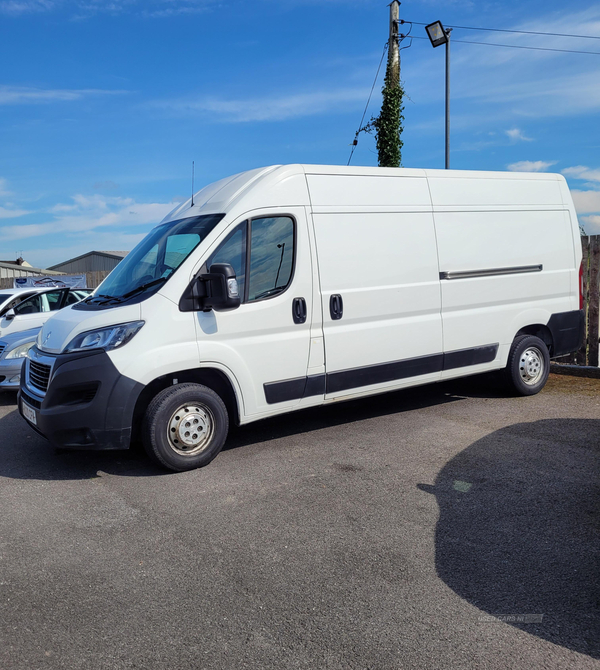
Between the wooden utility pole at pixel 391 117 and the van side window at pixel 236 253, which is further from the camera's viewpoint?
the wooden utility pole at pixel 391 117

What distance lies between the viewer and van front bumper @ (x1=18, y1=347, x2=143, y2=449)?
5.00m

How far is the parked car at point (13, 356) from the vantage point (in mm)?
8469

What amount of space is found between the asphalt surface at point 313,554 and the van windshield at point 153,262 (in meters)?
1.52

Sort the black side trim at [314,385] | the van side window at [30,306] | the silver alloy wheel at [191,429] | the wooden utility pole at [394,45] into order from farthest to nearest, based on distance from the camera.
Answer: the wooden utility pole at [394,45], the van side window at [30,306], the black side trim at [314,385], the silver alloy wheel at [191,429]

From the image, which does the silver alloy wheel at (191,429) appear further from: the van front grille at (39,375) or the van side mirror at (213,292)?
the van front grille at (39,375)

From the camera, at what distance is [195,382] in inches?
219

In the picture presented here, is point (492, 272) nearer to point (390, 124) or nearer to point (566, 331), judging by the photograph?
Answer: point (566, 331)

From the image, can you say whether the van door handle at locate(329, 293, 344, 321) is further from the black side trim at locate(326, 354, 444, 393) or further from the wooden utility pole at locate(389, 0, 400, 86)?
the wooden utility pole at locate(389, 0, 400, 86)

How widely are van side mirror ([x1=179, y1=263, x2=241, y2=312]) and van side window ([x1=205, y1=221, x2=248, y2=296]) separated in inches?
7.5

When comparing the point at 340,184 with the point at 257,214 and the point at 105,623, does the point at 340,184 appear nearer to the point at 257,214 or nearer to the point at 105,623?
the point at 257,214

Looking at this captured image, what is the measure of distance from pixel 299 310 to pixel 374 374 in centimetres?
110

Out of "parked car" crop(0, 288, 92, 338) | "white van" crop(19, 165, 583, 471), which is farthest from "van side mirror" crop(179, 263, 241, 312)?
"parked car" crop(0, 288, 92, 338)

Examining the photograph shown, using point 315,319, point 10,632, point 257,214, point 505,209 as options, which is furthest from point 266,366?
point 505,209

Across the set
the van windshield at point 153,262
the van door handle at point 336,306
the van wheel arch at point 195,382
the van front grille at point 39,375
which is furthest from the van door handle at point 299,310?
the van front grille at point 39,375
